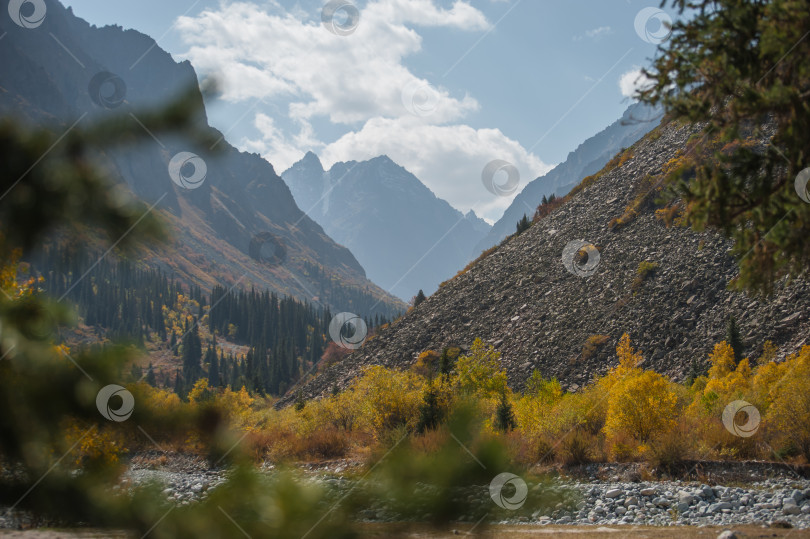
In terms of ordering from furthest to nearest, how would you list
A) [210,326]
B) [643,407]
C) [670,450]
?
[210,326], [643,407], [670,450]

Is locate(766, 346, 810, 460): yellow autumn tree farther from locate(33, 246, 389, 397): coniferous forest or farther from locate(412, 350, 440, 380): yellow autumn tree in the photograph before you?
locate(33, 246, 389, 397): coniferous forest

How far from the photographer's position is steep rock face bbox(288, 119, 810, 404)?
38406 mm

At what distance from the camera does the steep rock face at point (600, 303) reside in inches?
1512

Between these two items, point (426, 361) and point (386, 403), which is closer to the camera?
point (386, 403)

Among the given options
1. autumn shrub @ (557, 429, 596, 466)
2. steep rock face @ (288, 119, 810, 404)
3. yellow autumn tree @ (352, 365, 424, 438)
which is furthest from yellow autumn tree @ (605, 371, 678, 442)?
steep rock face @ (288, 119, 810, 404)

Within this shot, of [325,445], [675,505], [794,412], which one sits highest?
[325,445]

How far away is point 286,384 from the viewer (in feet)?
362

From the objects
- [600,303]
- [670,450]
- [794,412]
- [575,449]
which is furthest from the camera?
[600,303]

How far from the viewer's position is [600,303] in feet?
159

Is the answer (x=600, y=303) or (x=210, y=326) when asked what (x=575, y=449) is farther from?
(x=210, y=326)

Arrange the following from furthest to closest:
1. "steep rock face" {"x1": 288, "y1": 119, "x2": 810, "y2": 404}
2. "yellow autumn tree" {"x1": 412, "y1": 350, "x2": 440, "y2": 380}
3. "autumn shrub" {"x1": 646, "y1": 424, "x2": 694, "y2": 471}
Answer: "yellow autumn tree" {"x1": 412, "y1": 350, "x2": 440, "y2": 380} → "steep rock face" {"x1": 288, "y1": 119, "x2": 810, "y2": 404} → "autumn shrub" {"x1": 646, "y1": 424, "x2": 694, "y2": 471}

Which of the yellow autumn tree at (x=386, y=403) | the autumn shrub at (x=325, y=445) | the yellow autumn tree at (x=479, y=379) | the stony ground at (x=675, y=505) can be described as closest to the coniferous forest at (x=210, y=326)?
the yellow autumn tree at (x=479, y=379)

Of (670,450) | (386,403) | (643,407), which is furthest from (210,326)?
(670,450)

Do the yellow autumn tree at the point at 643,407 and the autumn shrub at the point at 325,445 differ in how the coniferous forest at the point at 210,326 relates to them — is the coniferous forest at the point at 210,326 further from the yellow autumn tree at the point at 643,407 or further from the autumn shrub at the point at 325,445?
the yellow autumn tree at the point at 643,407
